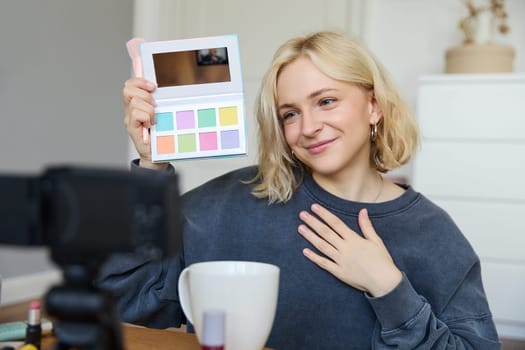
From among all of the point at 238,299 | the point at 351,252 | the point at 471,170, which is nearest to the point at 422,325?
the point at 351,252

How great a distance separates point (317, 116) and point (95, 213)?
2.43ft

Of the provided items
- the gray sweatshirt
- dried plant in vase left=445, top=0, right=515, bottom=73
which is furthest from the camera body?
dried plant in vase left=445, top=0, right=515, bottom=73

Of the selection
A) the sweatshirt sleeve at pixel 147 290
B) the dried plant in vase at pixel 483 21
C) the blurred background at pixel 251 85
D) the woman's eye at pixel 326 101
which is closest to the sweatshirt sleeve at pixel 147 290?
the sweatshirt sleeve at pixel 147 290

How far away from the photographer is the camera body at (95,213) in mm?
285

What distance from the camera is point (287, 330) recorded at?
0.91m

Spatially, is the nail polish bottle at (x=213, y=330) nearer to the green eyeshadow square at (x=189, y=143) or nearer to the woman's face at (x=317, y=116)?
the green eyeshadow square at (x=189, y=143)

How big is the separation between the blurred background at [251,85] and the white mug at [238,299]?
6.25 ft

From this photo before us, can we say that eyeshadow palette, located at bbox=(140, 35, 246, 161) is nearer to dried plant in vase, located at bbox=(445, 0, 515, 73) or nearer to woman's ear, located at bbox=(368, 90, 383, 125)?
woman's ear, located at bbox=(368, 90, 383, 125)

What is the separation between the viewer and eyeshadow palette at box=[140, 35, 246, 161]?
2.74ft

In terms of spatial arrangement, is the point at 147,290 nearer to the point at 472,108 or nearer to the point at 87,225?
the point at 87,225

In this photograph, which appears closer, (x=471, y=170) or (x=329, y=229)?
(x=329, y=229)

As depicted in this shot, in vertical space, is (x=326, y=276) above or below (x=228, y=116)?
below

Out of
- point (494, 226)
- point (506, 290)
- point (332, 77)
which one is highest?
point (332, 77)

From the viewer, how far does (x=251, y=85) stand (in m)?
3.48
